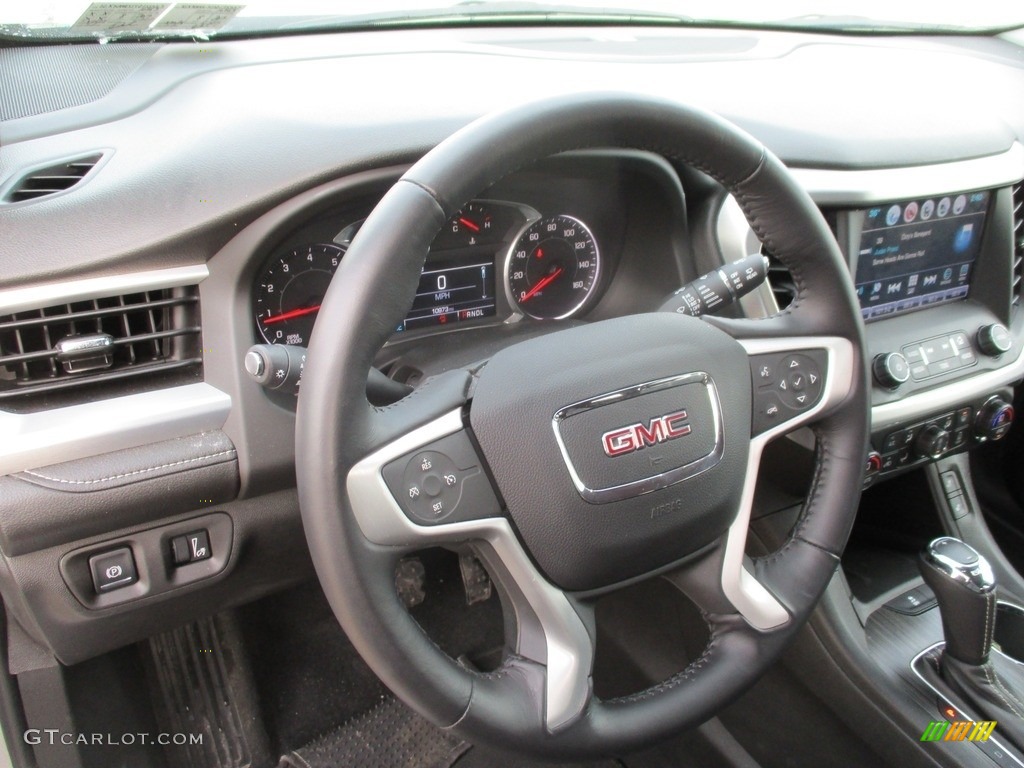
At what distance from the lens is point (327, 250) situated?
1284 millimetres

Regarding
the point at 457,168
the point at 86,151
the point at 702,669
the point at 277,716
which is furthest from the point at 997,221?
the point at 277,716

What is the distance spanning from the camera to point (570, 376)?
40.3 inches

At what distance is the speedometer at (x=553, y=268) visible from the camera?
1.47 meters

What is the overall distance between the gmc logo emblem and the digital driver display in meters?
0.50

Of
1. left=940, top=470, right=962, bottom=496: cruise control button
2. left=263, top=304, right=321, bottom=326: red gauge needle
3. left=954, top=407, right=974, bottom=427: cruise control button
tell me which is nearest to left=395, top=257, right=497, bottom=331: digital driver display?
left=263, top=304, right=321, bottom=326: red gauge needle

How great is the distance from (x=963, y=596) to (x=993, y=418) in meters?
0.55

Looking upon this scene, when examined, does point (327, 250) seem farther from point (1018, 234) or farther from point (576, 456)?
point (1018, 234)

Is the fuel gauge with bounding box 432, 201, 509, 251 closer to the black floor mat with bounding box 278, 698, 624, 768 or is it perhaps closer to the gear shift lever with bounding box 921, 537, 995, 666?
the gear shift lever with bounding box 921, 537, 995, 666

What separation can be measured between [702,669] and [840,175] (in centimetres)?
95

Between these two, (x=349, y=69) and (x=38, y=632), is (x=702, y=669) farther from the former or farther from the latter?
(x=349, y=69)

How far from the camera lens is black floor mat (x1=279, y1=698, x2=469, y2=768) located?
186 centimetres

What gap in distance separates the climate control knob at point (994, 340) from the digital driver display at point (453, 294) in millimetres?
1057

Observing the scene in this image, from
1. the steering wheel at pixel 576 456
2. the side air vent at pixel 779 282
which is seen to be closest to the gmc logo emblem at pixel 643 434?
the steering wheel at pixel 576 456

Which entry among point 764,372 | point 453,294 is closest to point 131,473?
point 453,294
